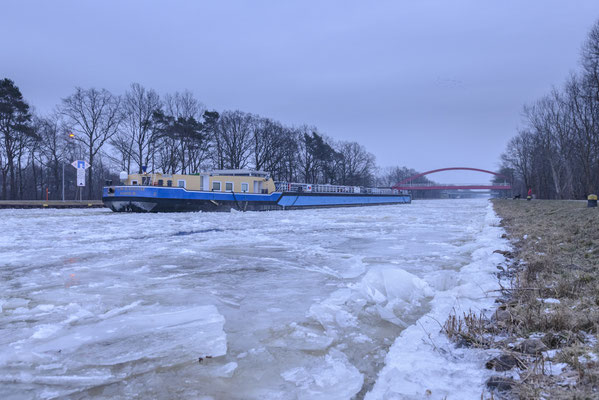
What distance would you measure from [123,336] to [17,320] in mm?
1185

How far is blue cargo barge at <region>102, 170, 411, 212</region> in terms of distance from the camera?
22859 millimetres

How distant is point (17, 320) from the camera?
10.6ft

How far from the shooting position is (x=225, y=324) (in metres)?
3.16

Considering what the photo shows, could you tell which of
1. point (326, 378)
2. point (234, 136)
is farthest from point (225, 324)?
point (234, 136)

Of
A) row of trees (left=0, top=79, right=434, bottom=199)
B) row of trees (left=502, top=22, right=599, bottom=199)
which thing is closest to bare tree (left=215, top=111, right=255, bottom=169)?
row of trees (left=0, top=79, right=434, bottom=199)

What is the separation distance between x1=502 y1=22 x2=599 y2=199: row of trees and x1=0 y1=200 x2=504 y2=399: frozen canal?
2751 cm

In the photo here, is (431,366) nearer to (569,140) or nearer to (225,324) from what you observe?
(225,324)

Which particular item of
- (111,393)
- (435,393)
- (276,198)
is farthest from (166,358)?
(276,198)

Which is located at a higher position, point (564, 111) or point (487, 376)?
point (564, 111)

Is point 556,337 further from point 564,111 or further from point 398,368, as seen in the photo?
point 564,111

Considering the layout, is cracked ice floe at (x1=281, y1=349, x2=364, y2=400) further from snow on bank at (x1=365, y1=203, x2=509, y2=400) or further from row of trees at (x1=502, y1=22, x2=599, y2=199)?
row of trees at (x1=502, y1=22, x2=599, y2=199)

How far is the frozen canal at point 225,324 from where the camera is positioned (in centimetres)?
215

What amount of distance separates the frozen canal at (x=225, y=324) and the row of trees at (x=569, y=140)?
27515mm

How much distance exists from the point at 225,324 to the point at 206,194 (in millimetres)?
23390
